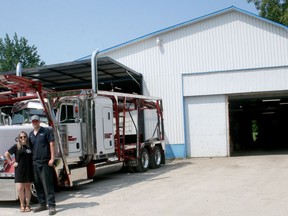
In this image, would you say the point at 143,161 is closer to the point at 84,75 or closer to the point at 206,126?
the point at 206,126

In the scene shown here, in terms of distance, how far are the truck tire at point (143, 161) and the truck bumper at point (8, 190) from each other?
6.24 m

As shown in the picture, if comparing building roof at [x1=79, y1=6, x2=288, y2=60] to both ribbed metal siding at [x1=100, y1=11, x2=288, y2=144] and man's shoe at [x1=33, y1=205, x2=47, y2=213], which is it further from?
man's shoe at [x1=33, y1=205, x2=47, y2=213]

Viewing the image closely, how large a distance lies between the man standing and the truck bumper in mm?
822

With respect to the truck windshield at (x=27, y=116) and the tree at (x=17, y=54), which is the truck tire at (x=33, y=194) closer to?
the truck windshield at (x=27, y=116)

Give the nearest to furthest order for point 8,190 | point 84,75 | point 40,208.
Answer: point 40,208
point 8,190
point 84,75

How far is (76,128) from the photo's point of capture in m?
11.5

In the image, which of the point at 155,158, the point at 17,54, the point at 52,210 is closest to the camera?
the point at 52,210

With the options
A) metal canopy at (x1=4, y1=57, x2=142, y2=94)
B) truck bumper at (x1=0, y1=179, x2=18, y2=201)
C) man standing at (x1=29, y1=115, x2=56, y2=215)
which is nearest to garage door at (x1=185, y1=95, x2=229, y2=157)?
metal canopy at (x1=4, y1=57, x2=142, y2=94)

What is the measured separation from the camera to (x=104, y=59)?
17.5m

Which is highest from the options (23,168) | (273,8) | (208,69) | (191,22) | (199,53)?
(273,8)

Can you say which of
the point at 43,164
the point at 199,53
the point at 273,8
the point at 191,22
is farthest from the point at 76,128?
the point at 273,8

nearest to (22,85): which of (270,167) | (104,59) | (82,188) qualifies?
(82,188)

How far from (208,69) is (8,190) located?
12.8 meters

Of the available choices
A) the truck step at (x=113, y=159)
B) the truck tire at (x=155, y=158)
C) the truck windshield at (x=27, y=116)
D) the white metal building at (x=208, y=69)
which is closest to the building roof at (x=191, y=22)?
the white metal building at (x=208, y=69)
